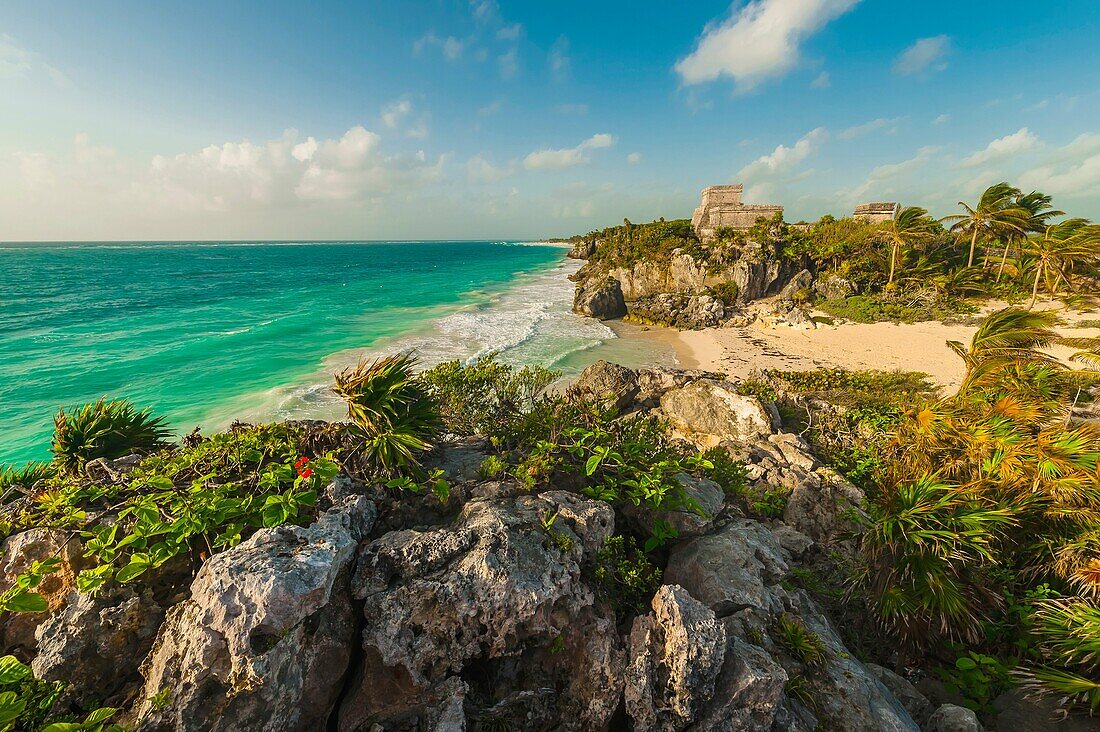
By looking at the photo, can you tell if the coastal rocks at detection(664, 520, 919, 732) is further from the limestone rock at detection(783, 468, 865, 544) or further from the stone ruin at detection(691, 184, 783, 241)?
the stone ruin at detection(691, 184, 783, 241)

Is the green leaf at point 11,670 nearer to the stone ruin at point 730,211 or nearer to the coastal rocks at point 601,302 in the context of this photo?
the coastal rocks at point 601,302

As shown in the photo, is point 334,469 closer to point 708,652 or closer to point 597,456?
point 597,456

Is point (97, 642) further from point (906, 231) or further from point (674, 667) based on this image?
point (906, 231)

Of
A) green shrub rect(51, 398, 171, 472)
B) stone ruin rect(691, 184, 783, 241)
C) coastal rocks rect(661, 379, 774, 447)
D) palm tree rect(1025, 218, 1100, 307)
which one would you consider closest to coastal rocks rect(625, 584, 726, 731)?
green shrub rect(51, 398, 171, 472)

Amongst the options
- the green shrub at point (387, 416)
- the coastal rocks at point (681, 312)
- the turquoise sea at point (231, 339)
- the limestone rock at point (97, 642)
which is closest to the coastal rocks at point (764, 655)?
the green shrub at point (387, 416)

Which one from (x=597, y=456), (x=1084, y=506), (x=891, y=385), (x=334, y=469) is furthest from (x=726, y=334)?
(x=334, y=469)

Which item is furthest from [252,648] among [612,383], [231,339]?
[231,339]
